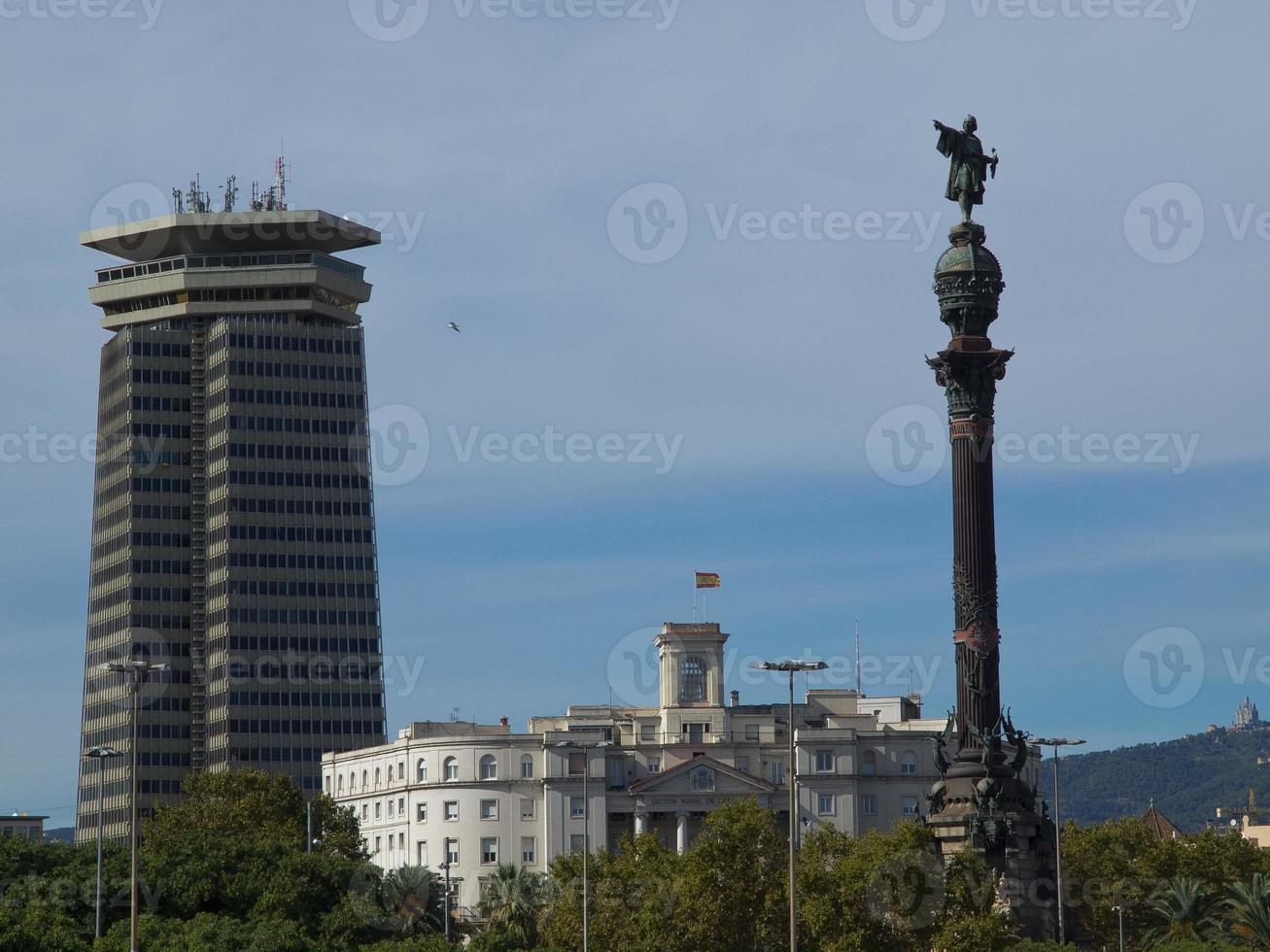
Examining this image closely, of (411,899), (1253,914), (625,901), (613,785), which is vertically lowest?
(1253,914)

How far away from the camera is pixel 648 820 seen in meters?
184

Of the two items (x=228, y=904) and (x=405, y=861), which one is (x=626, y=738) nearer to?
(x=405, y=861)

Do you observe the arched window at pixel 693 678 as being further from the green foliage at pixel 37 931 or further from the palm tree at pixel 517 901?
the green foliage at pixel 37 931

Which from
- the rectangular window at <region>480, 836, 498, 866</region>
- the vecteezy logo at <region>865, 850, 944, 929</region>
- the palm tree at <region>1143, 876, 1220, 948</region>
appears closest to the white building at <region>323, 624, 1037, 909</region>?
the rectangular window at <region>480, 836, 498, 866</region>

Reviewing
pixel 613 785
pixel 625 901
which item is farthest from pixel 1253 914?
pixel 613 785

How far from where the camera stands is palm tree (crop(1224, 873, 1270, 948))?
119188mm

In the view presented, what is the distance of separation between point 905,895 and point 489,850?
8193 centimetres

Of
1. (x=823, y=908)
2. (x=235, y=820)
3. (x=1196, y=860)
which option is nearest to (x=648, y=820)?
(x=235, y=820)

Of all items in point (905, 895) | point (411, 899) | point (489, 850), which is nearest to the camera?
point (905, 895)

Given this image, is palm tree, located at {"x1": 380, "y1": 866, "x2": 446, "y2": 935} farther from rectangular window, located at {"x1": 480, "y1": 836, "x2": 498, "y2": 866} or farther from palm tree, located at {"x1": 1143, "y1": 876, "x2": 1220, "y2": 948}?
palm tree, located at {"x1": 1143, "y1": 876, "x2": 1220, "y2": 948}

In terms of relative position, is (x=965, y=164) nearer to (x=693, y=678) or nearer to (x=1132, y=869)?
(x=1132, y=869)

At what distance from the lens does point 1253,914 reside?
11981 cm

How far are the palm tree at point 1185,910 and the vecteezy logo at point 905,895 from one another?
27.2 meters

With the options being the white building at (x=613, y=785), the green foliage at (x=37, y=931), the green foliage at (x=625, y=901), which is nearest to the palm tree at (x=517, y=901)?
the green foliage at (x=625, y=901)
